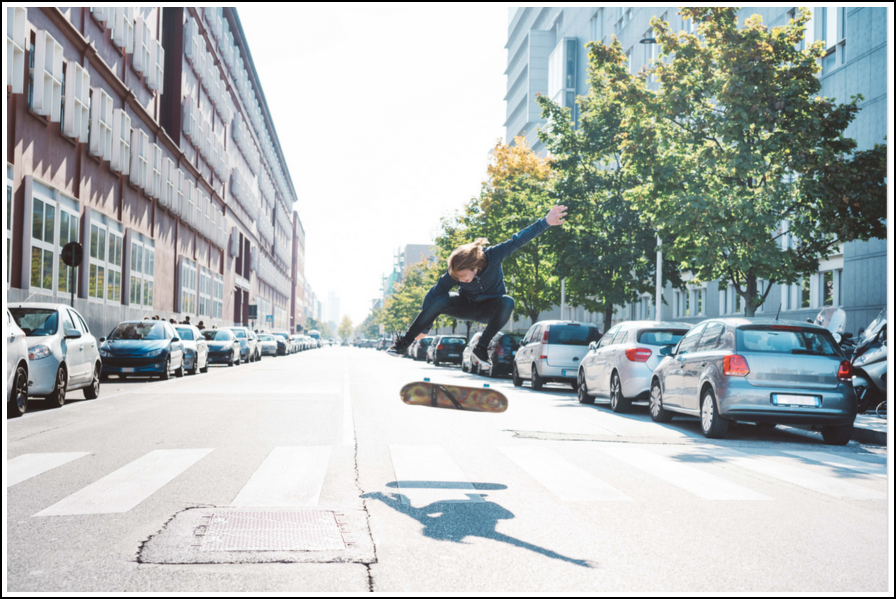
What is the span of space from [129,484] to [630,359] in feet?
32.3

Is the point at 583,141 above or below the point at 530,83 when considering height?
below

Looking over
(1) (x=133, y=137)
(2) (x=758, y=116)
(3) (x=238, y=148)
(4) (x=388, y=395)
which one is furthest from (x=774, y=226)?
(3) (x=238, y=148)

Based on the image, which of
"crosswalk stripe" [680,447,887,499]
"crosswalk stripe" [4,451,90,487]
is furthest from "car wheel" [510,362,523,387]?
"crosswalk stripe" [4,451,90,487]

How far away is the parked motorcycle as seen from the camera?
572 inches

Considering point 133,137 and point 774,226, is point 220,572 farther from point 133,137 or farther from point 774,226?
point 133,137

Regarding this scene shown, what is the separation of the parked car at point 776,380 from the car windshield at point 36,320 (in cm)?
1031

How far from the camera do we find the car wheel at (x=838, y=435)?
11.5 metres

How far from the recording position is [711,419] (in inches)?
→ 459

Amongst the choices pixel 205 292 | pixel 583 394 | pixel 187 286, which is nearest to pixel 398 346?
pixel 583 394

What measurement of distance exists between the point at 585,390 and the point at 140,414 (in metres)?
8.58

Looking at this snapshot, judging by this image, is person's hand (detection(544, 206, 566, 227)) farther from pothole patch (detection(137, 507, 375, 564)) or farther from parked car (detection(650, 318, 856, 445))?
parked car (detection(650, 318, 856, 445))

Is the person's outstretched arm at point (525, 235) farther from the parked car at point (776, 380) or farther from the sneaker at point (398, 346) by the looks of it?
the parked car at point (776, 380)

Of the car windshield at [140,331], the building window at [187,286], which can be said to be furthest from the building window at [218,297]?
the car windshield at [140,331]

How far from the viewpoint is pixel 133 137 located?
113 feet
